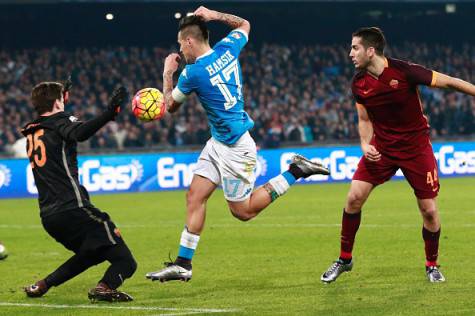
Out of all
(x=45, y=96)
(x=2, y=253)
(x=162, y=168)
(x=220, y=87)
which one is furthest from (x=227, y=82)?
(x=162, y=168)

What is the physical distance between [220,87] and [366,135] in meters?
1.45

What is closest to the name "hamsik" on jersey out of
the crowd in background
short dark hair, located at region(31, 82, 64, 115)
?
short dark hair, located at region(31, 82, 64, 115)

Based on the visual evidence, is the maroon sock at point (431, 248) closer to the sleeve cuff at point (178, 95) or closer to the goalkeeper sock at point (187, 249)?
the goalkeeper sock at point (187, 249)

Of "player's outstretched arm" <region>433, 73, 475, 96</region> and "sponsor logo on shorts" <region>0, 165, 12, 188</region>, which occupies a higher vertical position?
"player's outstretched arm" <region>433, 73, 475, 96</region>

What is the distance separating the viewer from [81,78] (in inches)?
1341

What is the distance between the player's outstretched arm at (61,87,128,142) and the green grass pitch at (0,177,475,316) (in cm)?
137

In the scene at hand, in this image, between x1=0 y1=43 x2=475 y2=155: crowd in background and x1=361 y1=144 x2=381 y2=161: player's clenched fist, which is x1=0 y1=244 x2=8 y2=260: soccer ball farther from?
x1=0 y1=43 x2=475 y2=155: crowd in background

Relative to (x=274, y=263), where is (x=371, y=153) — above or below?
above

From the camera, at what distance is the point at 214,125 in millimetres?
9484

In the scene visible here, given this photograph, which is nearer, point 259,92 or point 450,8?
point 259,92

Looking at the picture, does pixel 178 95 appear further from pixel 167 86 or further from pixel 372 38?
pixel 372 38

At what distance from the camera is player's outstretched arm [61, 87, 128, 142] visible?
8.13 metres

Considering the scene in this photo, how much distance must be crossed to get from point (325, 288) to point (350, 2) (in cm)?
2887

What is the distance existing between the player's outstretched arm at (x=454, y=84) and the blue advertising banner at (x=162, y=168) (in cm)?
1464
